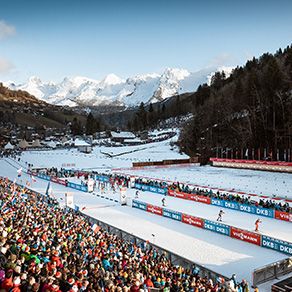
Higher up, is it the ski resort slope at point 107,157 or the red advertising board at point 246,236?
the ski resort slope at point 107,157

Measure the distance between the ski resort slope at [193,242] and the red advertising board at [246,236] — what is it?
14.9 inches

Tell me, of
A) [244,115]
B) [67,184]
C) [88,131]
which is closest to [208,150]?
[244,115]

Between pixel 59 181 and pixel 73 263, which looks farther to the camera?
pixel 59 181

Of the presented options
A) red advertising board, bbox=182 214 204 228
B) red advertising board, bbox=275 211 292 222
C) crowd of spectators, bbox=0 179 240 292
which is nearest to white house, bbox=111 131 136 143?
red advertising board, bbox=182 214 204 228

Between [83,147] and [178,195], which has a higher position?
[83,147]

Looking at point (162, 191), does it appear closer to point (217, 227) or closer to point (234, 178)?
point (234, 178)

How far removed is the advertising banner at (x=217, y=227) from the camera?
22594mm

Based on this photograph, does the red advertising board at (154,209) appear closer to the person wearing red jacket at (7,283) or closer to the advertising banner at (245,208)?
the advertising banner at (245,208)

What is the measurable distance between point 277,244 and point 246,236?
2189 millimetres

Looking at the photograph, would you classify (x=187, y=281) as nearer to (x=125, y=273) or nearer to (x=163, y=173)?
(x=125, y=273)

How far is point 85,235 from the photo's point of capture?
17.0 meters

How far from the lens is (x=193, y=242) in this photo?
21.3m

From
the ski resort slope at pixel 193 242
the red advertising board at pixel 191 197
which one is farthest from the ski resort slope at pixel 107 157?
the ski resort slope at pixel 193 242

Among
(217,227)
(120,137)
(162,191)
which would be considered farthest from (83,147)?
(217,227)
